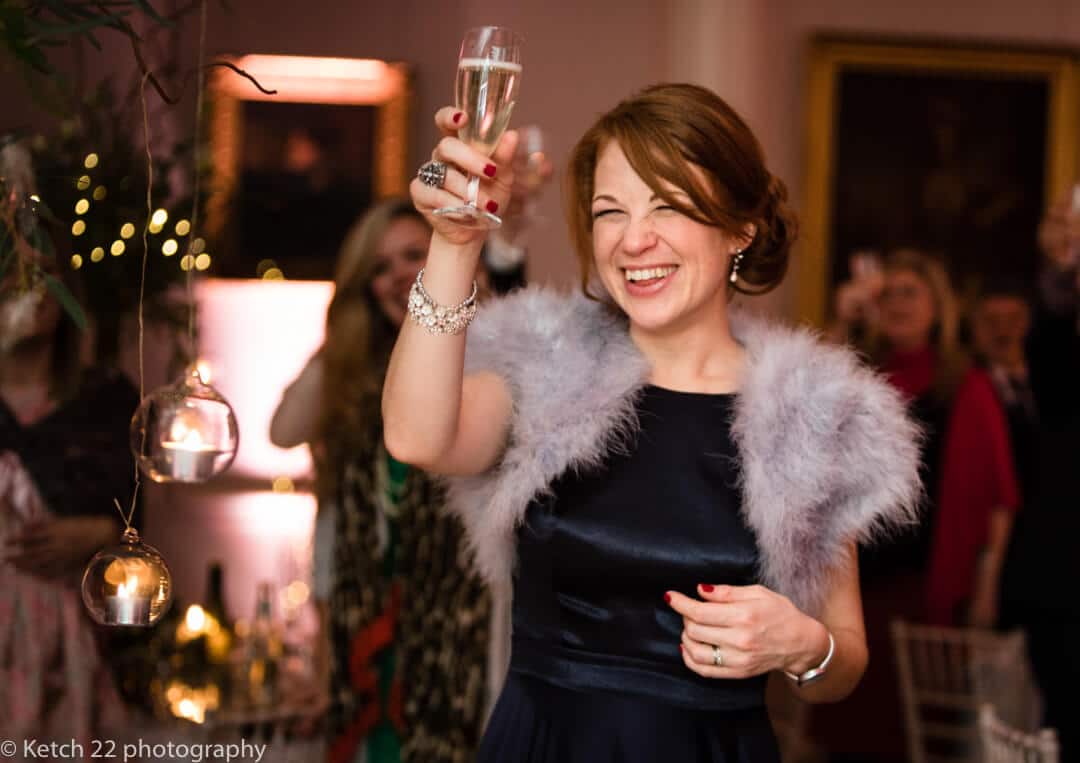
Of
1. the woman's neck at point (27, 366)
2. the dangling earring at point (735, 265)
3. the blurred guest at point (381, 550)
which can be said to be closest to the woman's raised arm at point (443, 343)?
the dangling earring at point (735, 265)

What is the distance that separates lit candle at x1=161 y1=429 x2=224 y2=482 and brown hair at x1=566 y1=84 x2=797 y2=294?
2.02 ft

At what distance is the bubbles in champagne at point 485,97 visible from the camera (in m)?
1.30


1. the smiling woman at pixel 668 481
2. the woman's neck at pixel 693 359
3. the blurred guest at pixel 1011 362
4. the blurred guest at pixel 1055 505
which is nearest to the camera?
the smiling woman at pixel 668 481

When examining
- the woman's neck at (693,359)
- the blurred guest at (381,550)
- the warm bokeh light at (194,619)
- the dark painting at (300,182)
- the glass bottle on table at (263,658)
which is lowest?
the glass bottle on table at (263,658)

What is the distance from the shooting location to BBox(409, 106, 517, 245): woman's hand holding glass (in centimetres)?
134

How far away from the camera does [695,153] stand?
1646mm

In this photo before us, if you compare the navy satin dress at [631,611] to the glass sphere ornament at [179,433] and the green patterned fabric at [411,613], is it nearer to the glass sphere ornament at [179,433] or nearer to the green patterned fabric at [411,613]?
the glass sphere ornament at [179,433]

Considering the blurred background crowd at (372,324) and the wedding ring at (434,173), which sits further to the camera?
the blurred background crowd at (372,324)

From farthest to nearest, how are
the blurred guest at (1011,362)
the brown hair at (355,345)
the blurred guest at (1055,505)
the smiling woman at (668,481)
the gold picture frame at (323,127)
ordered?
the gold picture frame at (323,127) < the blurred guest at (1011,362) < the blurred guest at (1055,505) < the brown hair at (355,345) < the smiling woman at (668,481)

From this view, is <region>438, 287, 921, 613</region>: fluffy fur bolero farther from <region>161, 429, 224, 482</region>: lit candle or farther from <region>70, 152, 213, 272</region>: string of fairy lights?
<region>70, 152, 213, 272</region>: string of fairy lights

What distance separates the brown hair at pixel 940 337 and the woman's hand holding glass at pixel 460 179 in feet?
10.4

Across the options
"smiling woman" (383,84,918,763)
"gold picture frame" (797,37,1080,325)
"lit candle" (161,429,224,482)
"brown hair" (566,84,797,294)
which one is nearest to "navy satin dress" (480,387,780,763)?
"smiling woman" (383,84,918,763)

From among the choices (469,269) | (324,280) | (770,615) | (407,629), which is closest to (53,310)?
(407,629)

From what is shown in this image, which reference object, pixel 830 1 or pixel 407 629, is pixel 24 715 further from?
pixel 830 1
